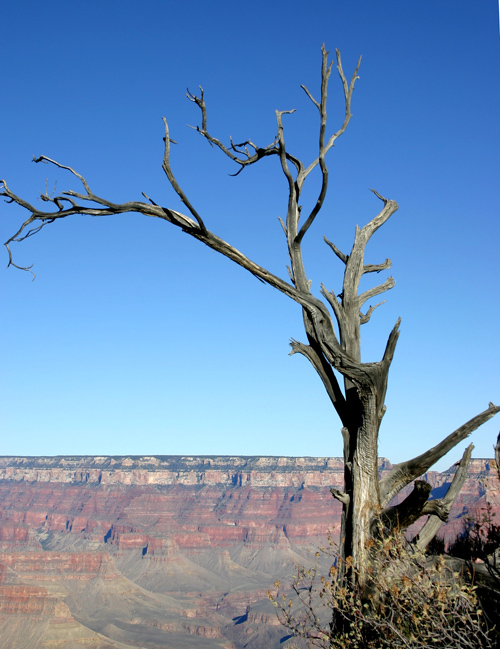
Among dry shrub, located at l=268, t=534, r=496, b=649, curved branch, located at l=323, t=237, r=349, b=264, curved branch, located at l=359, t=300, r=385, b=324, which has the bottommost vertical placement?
dry shrub, located at l=268, t=534, r=496, b=649

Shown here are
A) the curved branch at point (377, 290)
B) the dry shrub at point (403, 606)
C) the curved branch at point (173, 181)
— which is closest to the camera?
the dry shrub at point (403, 606)

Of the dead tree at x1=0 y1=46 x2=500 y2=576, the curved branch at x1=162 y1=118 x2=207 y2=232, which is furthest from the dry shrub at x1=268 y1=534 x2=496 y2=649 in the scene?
the curved branch at x1=162 y1=118 x2=207 y2=232

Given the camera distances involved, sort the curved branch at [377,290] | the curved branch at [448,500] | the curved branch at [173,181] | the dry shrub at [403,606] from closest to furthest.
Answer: the dry shrub at [403,606], the curved branch at [173,181], the curved branch at [448,500], the curved branch at [377,290]

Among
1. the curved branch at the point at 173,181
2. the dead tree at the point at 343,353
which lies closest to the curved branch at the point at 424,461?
the dead tree at the point at 343,353

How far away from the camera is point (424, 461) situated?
4945 mm

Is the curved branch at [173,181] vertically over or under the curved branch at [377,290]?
over

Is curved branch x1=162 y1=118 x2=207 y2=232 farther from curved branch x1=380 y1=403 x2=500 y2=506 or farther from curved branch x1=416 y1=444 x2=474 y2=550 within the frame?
curved branch x1=416 y1=444 x2=474 y2=550

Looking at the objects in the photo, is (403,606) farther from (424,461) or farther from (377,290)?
(377,290)

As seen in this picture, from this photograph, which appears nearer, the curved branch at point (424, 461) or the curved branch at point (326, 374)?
the curved branch at point (424, 461)

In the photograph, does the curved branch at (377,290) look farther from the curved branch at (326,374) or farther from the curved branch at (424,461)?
the curved branch at (424,461)

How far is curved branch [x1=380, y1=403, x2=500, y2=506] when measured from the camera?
193 inches

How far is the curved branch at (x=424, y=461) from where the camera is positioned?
193 inches

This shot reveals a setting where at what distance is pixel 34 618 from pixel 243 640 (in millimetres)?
48835

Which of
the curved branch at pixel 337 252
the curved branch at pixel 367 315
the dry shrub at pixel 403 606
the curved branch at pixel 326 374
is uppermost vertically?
the curved branch at pixel 337 252
